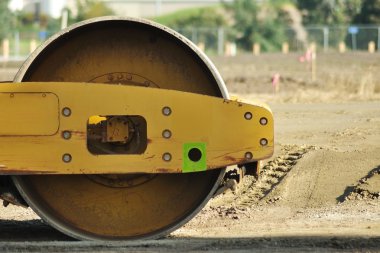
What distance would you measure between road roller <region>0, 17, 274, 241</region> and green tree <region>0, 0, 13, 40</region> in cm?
6093

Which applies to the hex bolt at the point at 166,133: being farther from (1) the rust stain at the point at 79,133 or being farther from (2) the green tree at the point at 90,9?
(2) the green tree at the point at 90,9

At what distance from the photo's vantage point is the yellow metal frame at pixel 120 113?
743cm

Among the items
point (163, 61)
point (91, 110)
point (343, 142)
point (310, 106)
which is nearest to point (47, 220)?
point (91, 110)

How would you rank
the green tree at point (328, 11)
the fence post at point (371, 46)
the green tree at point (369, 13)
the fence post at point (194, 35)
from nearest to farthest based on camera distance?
1. the fence post at point (371, 46)
2. the fence post at point (194, 35)
3. the green tree at point (369, 13)
4. the green tree at point (328, 11)

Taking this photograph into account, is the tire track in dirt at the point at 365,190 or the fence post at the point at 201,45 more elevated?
the tire track in dirt at the point at 365,190

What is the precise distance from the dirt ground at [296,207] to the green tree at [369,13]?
170 ft

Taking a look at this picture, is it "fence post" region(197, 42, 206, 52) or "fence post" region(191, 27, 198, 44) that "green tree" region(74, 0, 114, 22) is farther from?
"fence post" region(197, 42, 206, 52)

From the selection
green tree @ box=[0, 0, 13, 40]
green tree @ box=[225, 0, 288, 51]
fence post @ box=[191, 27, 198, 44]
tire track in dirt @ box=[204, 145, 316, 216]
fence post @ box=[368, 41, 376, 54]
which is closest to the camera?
tire track in dirt @ box=[204, 145, 316, 216]

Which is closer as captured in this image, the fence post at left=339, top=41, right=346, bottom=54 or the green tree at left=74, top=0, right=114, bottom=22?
the fence post at left=339, top=41, right=346, bottom=54

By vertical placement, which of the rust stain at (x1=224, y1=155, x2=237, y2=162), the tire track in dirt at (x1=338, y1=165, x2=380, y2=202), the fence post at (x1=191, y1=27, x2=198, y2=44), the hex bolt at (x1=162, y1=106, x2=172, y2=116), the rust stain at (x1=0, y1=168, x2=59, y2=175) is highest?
the hex bolt at (x1=162, y1=106, x2=172, y2=116)

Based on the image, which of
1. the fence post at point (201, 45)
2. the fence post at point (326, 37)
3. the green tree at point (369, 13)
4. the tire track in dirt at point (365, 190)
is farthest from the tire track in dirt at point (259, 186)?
the green tree at point (369, 13)

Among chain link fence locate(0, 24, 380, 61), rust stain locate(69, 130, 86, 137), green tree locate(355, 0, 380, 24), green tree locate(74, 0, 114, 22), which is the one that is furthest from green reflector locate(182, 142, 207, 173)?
green tree locate(74, 0, 114, 22)

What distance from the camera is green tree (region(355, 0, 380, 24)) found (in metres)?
67.2

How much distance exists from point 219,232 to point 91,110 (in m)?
1.49
